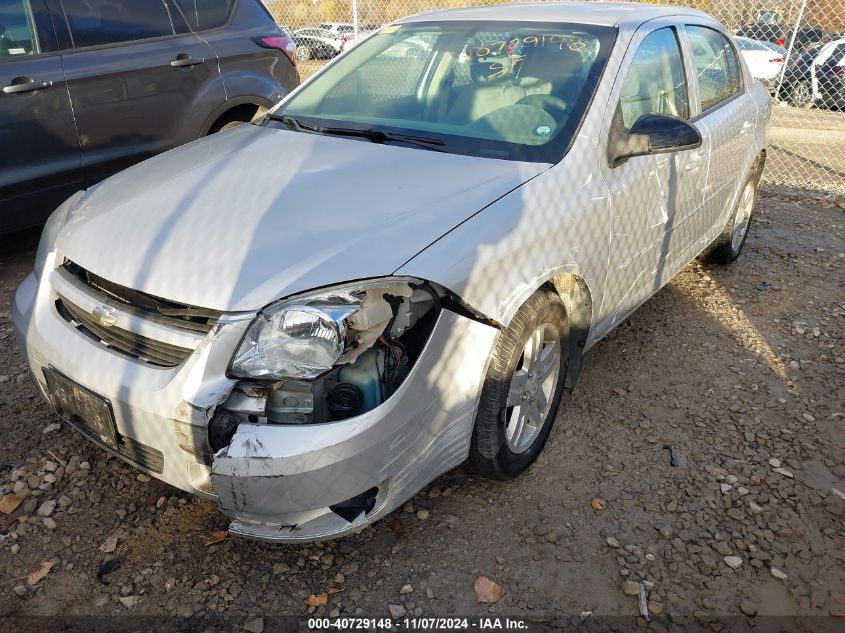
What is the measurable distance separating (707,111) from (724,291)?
1385mm

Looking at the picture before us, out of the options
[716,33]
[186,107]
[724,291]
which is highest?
[716,33]

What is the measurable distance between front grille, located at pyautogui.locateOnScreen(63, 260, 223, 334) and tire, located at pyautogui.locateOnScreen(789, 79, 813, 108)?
45.9 ft

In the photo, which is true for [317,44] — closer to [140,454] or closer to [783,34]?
[783,34]

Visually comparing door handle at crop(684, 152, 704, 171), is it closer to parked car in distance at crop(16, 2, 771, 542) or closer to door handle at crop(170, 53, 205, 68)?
parked car in distance at crop(16, 2, 771, 542)

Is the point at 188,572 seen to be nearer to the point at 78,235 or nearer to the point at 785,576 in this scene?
the point at 78,235

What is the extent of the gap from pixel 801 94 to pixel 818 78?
1.50 ft

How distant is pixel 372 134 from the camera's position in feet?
9.39

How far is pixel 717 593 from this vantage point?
2.23m

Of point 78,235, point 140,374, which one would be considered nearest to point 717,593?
point 140,374

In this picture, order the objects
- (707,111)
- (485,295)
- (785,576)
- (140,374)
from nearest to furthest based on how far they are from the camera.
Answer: (140,374)
(485,295)
(785,576)
(707,111)

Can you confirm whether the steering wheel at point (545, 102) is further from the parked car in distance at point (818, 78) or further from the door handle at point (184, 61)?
the parked car in distance at point (818, 78)

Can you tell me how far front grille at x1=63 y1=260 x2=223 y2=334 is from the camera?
1.95 m

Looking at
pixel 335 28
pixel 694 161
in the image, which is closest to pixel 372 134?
pixel 694 161

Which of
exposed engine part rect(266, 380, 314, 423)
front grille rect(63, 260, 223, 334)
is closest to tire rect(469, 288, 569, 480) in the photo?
exposed engine part rect(266, 380, 314, 423)
